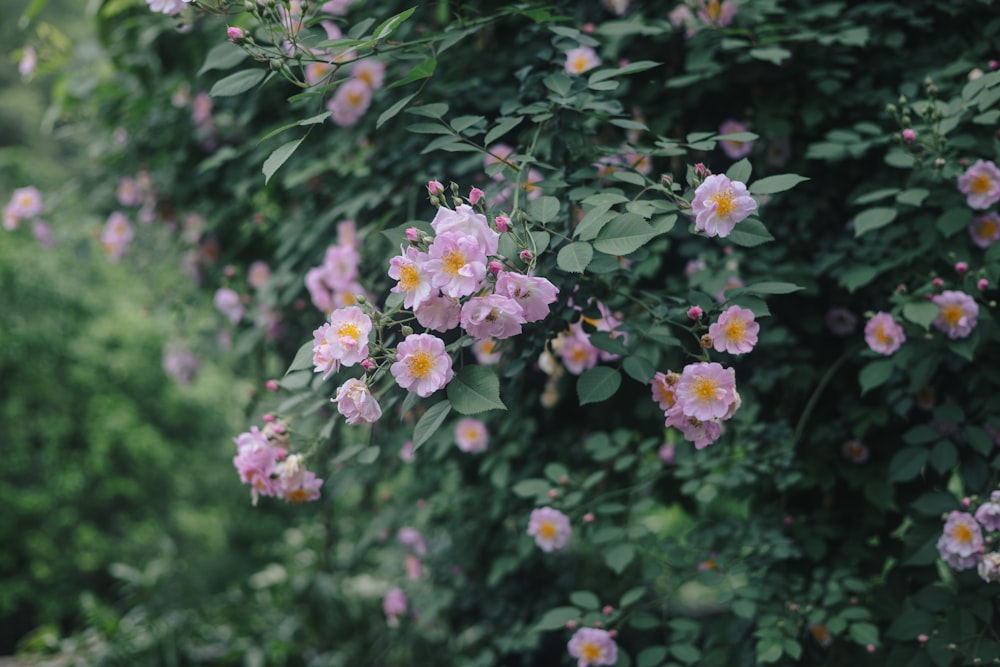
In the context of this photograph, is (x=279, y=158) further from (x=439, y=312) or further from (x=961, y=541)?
(x=961, y=541)

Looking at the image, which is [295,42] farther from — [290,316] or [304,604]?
[304,604]

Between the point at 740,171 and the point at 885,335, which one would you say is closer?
the point at 740,171

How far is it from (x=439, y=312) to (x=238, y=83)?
20.1 inches

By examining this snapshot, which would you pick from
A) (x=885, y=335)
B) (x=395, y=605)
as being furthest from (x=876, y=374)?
(x=395, y=605)

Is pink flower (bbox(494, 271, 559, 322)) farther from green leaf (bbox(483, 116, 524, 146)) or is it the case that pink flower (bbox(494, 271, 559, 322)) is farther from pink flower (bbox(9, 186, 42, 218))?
pink flower (bbox(9, 186, 42, 218))

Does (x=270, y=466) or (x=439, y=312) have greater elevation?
(x=439, y=312)

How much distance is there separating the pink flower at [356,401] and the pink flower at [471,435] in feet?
2.68

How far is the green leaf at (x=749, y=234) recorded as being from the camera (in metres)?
1.07

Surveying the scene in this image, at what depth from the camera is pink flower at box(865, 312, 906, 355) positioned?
146 cm

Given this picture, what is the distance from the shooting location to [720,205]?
104cm

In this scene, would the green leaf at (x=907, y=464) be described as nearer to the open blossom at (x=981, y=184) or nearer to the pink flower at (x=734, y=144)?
the open blossom at (x=981, y=184)

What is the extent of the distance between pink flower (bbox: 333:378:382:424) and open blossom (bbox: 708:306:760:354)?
44 cm

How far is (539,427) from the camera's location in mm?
2004

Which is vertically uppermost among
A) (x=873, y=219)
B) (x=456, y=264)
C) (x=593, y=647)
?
(x=456, y=264)
